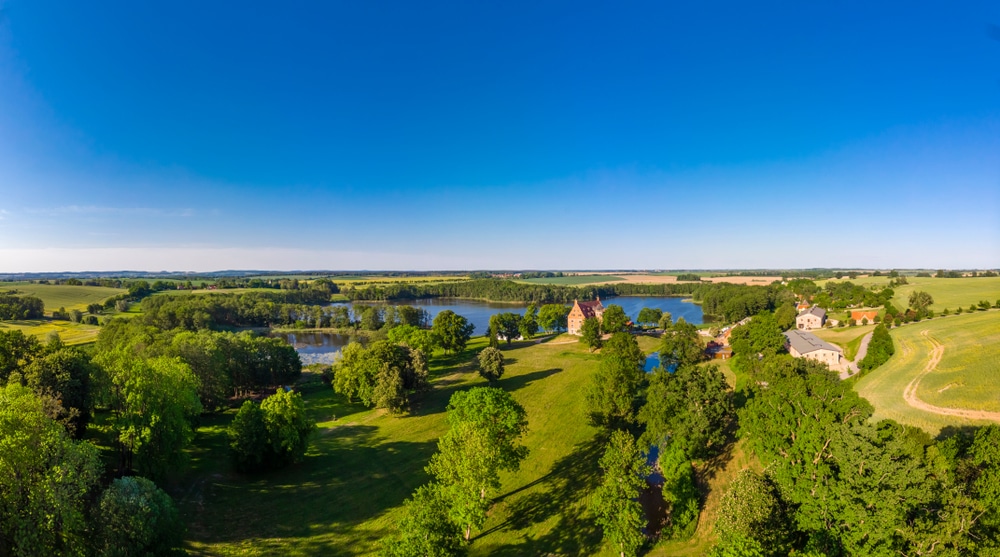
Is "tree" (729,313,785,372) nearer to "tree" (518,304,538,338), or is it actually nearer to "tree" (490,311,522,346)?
"tree" (518,304,538,338)

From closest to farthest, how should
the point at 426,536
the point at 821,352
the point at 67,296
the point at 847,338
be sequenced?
the point at 426,536 < the point at 821,352 < the point at 847,338 < the point at 67,296

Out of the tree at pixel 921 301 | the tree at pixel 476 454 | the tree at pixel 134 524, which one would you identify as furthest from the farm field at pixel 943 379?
the tree at pixel 921 301

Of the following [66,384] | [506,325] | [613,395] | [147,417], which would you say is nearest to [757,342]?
[613,395]

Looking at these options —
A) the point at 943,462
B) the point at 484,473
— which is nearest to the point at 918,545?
the point at 943,462

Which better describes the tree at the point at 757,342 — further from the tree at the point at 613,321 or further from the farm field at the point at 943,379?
the tree at the point at 613,321

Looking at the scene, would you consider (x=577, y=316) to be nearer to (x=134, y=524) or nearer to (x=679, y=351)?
(x=679, y=351)

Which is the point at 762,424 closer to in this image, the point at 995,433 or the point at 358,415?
the point at 995,433
